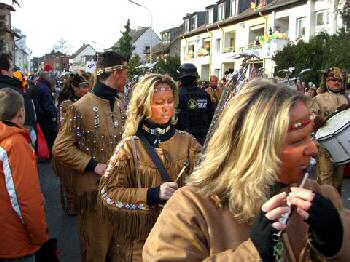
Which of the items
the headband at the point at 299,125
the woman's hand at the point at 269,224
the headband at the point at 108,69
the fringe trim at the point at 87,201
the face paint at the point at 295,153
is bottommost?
the fringe trim at the point at 87,201

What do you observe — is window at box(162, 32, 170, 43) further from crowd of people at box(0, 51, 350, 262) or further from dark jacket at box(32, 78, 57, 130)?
crowd of people at box(0, 51, 350, 262)

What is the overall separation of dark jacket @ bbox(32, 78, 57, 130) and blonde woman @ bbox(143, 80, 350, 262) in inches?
365

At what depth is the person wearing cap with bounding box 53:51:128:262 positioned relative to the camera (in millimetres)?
3975

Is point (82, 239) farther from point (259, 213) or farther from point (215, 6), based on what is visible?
point (215, 6)

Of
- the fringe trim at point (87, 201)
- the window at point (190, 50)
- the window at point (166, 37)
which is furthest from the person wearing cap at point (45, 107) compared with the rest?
the window at point (166, 37)

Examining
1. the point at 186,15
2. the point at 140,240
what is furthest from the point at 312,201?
the point at 186,15

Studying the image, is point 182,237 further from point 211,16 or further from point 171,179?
point 211,16

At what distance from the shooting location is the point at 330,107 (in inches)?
300

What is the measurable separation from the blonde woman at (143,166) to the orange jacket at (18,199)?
49 cm

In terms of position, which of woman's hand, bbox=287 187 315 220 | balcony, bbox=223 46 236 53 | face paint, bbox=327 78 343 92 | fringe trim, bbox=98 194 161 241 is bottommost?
fringe trim, bbox=98 194 161 241

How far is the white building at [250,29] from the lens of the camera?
29.3 m

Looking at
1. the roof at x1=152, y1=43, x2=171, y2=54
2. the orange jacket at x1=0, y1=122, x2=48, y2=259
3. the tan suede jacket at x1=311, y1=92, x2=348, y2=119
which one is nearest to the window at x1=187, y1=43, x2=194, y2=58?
the roof at x1=152, y1=43, x2=171, y2=54

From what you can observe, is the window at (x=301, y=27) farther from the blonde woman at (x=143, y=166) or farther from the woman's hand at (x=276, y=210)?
the woman's hand at (x=276, y=210)

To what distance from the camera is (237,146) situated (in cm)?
179
